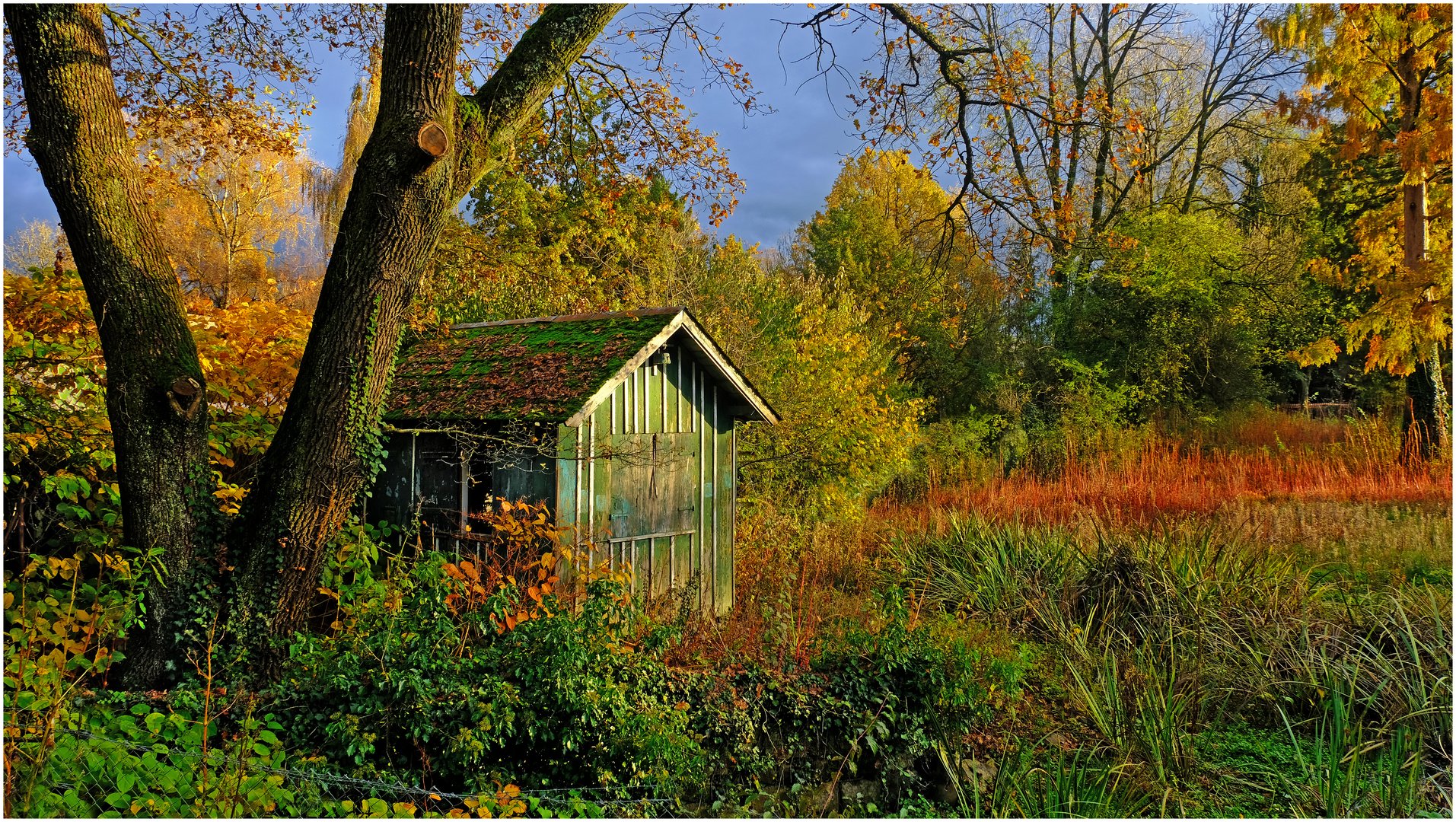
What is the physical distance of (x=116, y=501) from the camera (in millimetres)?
6645

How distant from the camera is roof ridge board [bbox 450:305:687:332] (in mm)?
8586

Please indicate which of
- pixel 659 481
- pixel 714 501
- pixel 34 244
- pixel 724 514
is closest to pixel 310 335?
pixel 659 481

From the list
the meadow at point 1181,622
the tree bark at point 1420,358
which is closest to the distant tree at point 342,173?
the meadow at point 1181,622

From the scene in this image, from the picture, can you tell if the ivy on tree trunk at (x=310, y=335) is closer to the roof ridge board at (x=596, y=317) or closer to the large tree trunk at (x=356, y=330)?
the large tree trunk at (x=356, y=330)

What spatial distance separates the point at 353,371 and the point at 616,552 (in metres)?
3.44

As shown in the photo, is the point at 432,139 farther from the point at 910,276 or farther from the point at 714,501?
the point at 910,276

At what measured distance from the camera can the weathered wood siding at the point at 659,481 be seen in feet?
26.1

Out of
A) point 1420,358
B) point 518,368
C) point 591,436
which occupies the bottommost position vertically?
point 591,436

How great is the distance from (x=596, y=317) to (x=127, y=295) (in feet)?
14.3

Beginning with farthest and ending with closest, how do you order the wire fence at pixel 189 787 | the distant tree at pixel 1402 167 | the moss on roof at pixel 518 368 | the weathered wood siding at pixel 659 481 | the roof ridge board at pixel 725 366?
1. the distant tree at pixel 1402 167
2. the roof ridge board at pixel 725 366
3. the weathered wood siding at pixel 659 481
4. the moss on roof at pixel 518 368
5. the wire fence at pixel 189 787

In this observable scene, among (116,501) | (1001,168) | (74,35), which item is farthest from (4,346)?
(1001,168)

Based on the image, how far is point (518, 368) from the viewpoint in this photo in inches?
331

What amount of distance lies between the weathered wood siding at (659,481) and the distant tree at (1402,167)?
9.76 m

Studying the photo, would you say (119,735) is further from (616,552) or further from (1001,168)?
(1001,168)
